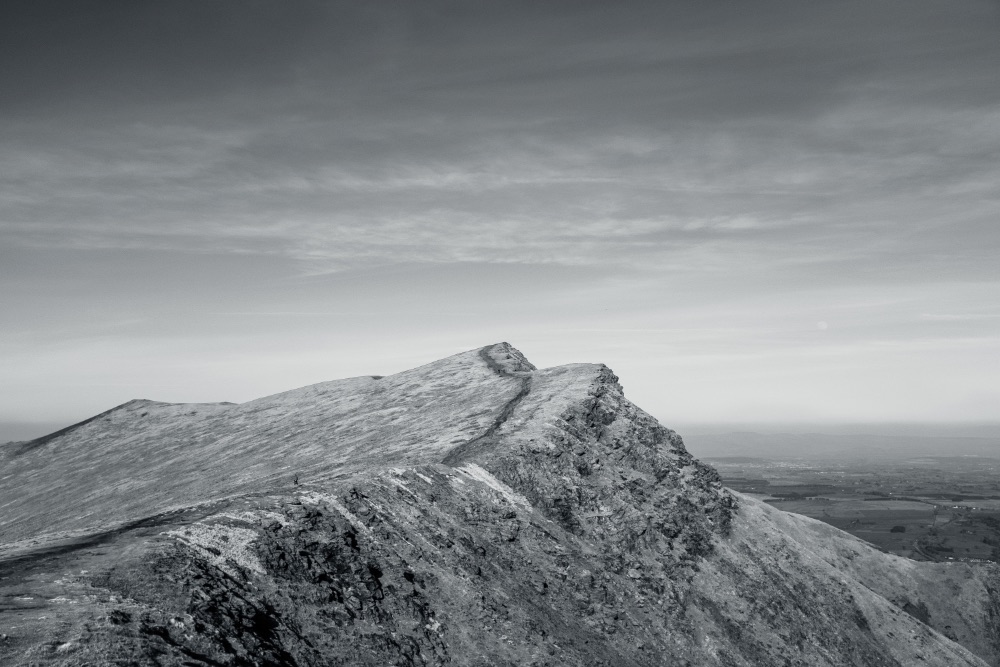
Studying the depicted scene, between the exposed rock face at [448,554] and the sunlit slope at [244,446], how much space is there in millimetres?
390

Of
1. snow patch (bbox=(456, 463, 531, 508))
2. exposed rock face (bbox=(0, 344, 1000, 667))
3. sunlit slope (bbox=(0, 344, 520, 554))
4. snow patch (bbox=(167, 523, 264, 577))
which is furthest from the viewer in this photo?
sunlit slope (bbox=(0, 344, 520, 554))

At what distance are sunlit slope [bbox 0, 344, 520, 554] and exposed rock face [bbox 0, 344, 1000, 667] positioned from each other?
0.39 meters

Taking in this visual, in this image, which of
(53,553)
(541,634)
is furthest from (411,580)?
(53,553)

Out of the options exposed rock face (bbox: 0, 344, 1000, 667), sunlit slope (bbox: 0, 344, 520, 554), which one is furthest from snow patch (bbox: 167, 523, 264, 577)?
sunlit slope (bbox: 0, 344, 520, 554)

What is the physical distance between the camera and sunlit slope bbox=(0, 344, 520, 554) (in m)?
46.0

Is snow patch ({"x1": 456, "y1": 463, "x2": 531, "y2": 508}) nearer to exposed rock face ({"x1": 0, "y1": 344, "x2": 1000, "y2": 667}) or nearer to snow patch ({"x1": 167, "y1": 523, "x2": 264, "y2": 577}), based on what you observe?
exposed rock face ({"x1": 0, "y1": 344, "x2": 1000, "y2": 667})

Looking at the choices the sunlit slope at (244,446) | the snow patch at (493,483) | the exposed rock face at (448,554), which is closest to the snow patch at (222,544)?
the exposed rock face at (448,554)

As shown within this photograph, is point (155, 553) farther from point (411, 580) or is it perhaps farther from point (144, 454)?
point (144, 454)

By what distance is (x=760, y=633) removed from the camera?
132 feet

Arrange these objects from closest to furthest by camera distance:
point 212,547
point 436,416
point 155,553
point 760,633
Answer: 1. point 155,553
2. point 212,547
3. point 760,633
4. point 436,416

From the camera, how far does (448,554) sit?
32.3 m

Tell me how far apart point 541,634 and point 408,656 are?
7.72 meters

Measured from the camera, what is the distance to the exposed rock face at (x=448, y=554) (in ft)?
72.1

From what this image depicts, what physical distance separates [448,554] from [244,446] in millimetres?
36226
